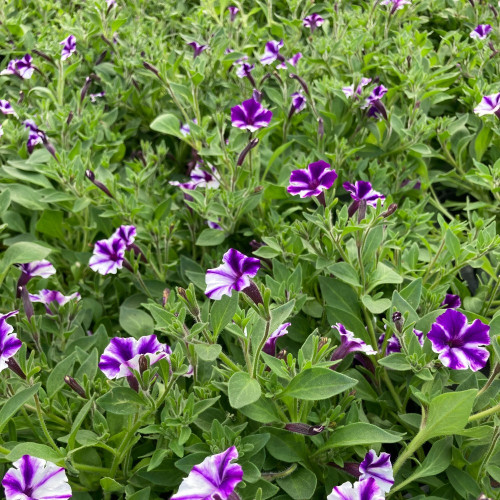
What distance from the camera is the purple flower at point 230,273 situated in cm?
135

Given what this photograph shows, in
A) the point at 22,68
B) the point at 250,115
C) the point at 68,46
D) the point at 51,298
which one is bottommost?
the point at 51,298

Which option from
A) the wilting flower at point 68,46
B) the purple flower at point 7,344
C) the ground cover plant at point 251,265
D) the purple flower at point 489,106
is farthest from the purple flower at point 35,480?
the wilting flower at point 68,46

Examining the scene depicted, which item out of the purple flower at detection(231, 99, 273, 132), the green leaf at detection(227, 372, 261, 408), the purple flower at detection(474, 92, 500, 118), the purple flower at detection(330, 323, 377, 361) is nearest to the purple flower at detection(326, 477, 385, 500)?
the green leaf at detection(227, 372, 261, 408)

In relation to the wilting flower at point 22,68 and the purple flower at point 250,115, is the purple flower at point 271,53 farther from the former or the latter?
the wilting flower at point 22,68

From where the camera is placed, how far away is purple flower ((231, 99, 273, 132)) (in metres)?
1.94

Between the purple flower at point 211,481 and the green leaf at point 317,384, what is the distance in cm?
24

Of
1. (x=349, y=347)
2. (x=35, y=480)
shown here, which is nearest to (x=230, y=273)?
(x=349, y=347)

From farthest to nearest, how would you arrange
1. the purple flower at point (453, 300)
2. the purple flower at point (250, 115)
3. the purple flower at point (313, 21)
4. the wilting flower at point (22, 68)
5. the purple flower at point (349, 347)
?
the purple flower at point (313, 21), the wilting flower at point (22, 68), the purple flower at point (250, 115), the purple flower at point (453, 300), the purple flower at point (349, 347)

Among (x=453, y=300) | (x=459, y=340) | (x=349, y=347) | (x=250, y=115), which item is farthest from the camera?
(x=250, y=115)

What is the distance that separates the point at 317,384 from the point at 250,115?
1.01 m

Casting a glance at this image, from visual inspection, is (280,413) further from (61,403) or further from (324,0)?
(324,0)

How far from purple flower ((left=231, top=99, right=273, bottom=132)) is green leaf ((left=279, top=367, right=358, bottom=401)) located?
3.08ft

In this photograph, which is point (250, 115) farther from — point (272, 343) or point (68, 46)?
point (68, 46)

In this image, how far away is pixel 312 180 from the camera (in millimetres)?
1772
